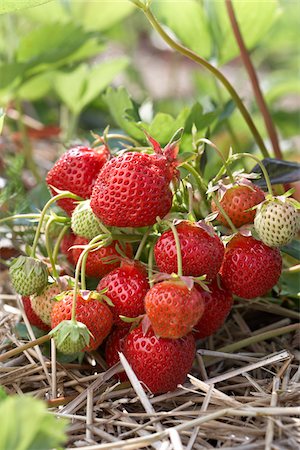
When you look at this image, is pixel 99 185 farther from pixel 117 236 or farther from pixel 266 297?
pixel 266 297

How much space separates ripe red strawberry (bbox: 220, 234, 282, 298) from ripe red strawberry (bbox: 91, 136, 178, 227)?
116mm

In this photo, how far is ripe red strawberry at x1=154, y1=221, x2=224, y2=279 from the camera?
3.18ft

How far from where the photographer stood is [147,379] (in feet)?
3.27

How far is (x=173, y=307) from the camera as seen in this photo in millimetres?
924

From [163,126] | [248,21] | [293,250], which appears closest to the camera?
[293,250]

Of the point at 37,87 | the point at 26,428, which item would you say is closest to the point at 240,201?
the point at 26,428

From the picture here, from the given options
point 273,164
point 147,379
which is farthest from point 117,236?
point 273,164

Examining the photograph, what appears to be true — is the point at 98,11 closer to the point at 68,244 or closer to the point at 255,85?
the point at 255,85

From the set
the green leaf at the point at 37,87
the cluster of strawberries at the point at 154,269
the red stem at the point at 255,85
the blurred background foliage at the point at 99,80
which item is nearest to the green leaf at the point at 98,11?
the blurred background foliage at the point at 99,80

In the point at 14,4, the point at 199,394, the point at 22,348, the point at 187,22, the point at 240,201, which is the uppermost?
the point at 14,4

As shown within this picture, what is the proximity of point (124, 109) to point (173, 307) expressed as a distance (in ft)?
1.64

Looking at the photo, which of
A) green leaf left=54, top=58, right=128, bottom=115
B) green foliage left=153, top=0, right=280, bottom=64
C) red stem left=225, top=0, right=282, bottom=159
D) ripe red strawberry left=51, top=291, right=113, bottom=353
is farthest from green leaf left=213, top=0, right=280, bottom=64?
ripe red strawberry left=51, top=291, right=113, bottom=353

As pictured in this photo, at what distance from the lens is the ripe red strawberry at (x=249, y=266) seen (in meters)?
1.02

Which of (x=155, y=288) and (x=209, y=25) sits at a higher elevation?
(x=209, y=25)
